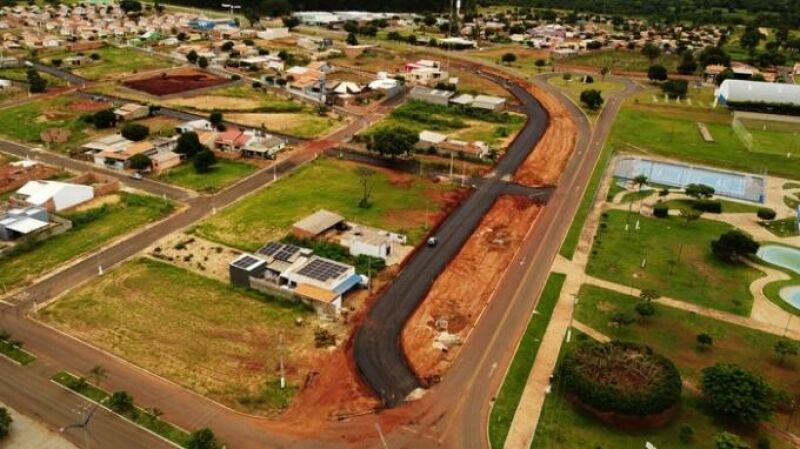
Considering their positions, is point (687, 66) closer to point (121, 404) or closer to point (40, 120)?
point (40, 120)

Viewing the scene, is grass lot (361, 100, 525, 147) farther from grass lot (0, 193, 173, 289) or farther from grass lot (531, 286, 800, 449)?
grass lot (531, 286, 800, 449)

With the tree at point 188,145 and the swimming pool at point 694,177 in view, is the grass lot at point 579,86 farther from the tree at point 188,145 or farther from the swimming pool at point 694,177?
the tree at point 188,145

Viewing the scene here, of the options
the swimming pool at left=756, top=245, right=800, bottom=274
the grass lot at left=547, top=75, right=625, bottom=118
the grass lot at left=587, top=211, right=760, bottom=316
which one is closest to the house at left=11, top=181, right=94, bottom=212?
the grass lot at left=587, top=211, right=760, bottom=316

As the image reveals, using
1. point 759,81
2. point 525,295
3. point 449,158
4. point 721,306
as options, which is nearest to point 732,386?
point 721,306

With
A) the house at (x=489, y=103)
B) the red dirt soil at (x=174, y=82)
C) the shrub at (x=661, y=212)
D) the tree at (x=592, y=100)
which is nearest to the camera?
the shrub at (x=661, y=212)

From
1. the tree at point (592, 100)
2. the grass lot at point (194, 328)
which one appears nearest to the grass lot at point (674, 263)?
the grass lot at point (194, 328)

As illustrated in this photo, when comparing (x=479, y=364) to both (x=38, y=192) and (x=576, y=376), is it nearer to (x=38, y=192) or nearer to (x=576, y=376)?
(x=576, y=376)

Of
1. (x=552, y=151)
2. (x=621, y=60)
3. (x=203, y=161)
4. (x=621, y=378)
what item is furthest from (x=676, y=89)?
(x=621, y=378)
